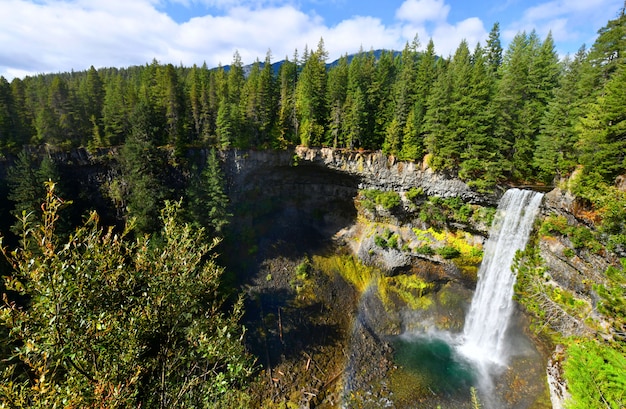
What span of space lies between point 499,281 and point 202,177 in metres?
32.9

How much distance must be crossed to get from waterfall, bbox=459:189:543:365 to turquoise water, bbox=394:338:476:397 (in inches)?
68.5

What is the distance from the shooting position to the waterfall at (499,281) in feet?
81.4

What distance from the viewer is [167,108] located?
3809 centimetres

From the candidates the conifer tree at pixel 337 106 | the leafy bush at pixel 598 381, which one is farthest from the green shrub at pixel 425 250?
the leafy bush at pixel 598 381

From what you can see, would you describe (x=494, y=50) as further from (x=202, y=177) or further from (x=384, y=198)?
(x=202, y=177)

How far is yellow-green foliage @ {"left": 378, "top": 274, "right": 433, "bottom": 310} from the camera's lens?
30.7m

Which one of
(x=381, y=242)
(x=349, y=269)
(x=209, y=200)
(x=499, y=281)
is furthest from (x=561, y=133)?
(x=209, y=200)

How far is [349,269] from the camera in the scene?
3381 centimetres

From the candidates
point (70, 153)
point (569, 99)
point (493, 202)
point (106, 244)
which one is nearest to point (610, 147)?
point (569, 99)

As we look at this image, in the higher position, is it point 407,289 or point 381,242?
point 381,242

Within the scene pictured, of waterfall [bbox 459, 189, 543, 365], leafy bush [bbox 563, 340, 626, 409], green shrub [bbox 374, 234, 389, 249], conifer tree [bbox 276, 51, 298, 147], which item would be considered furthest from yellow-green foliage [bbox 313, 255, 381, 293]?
leafy bush [bbox 563, 340, 626, 409]

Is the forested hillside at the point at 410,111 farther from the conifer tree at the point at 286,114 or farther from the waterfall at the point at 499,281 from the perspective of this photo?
the waterfall at the point at 499,281

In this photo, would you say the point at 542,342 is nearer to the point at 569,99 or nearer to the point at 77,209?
the point at 569,99

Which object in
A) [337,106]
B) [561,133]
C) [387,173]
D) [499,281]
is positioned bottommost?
[499,281]
